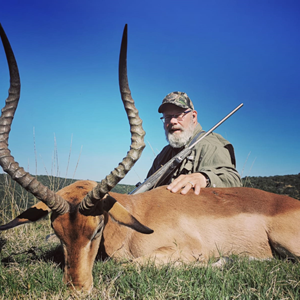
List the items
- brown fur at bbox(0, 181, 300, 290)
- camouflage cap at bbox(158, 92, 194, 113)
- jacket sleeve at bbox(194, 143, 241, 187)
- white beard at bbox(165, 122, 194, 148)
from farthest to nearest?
white beard at bbox(165, 122, 194, 148)
camouflage cap at bbox(158, 92, 194, 113)
jacket sleeve at bbox(194, 143, 241, 187)
brown fur at bbox(0, 181, 300, 290)

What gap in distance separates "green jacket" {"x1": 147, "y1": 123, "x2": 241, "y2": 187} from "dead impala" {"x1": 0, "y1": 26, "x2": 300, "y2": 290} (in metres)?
0.59

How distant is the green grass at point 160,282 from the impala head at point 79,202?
0.25 metres

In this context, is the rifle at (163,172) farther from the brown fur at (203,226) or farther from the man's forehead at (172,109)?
the man's forehead at (172,109)

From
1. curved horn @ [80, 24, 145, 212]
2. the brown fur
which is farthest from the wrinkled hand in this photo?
curved horn @ [80, 24, 145, 212]

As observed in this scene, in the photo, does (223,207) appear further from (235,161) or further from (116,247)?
(235,161)

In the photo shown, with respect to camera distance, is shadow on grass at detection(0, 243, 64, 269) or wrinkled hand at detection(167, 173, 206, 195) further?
wrinkled hand at detection(167, 173, 206, 195)

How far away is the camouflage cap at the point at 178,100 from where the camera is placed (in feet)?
21.7

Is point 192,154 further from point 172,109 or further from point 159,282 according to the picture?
point 159,282

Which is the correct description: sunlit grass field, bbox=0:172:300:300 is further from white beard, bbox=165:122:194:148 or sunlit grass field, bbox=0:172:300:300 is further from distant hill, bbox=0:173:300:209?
distant hill, bbox=0:173:300:209

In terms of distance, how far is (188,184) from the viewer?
451 cm

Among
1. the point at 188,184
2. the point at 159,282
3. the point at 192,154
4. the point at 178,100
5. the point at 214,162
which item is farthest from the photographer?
the point at 178,100

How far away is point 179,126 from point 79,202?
13.7 feet

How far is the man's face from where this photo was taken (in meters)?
6.84

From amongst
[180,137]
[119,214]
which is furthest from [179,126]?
[119,214]
